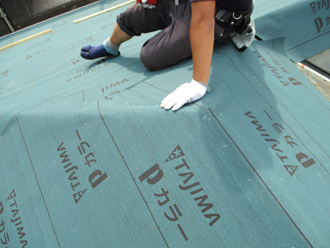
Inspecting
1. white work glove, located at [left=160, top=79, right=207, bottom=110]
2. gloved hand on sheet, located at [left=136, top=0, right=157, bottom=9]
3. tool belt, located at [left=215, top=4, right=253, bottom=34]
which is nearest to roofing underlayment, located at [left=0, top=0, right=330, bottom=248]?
white work glove, located at [left=160, top=79, right=207, bottom=110]

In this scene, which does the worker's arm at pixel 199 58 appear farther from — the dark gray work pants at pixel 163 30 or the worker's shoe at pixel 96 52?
the worker's shoe at pixel 96 52

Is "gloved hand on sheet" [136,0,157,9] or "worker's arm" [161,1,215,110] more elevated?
"gloved hand on sheet" [136,0,157,9]

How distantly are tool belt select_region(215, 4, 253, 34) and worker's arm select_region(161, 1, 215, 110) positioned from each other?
0.33 m

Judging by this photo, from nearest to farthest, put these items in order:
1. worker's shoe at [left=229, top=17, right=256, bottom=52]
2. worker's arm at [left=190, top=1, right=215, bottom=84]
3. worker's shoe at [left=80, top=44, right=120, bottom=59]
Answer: worker's arm at [left=190, top=1, right=215, bottom=84] < worker's shoe at [left=229, top=17, right=256, bottom=52] < worker's shoe at [left=80, top=44, right=120, bottom=59]

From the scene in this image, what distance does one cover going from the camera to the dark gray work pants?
1.24m

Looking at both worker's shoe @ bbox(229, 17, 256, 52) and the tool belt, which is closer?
A: the tool belt

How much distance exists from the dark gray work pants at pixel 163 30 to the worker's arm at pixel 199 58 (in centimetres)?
34

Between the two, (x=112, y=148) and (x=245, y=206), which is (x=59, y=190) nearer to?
(x=112, y=148)

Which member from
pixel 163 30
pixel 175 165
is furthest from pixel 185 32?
pixel 175 165

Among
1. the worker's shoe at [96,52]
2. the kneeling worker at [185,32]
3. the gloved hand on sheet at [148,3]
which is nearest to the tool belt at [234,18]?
the kneeling worker at [185,32]

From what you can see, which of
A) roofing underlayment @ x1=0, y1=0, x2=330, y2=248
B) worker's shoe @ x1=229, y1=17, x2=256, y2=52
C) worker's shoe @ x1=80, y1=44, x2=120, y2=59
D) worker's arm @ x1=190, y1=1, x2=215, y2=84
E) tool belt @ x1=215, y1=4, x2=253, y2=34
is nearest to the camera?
roofing underlayment @ x1=0, y1=0, x2=330, y2=248

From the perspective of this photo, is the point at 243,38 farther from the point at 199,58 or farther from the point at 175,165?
the point at 175,165

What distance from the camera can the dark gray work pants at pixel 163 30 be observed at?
1.24 m

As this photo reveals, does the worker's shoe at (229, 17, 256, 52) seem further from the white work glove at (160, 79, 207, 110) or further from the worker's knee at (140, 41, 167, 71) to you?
the white work glove at (160, 79, 207, 110)
